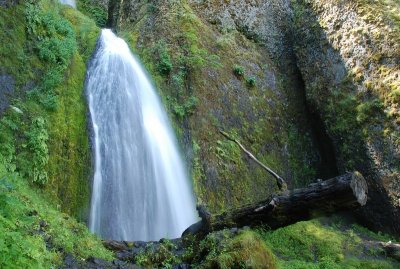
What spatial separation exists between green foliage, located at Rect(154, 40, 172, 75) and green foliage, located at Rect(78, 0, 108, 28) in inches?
311

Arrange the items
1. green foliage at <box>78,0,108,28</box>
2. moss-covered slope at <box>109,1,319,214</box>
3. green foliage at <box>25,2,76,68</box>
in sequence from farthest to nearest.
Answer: green foliage at <box>78,0,108,28</box>, moss-covered slope at <box>109,1,319,214</box>, green foliage at <box>25,2,76,68</box>

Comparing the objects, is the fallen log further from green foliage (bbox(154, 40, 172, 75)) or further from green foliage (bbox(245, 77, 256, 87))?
green foliage (bbox(245, 77, 256, 87))

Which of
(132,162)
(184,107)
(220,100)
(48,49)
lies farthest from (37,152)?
(220,100)

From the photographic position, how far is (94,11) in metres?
20.6

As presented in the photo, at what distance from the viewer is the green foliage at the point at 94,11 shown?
65.6ft

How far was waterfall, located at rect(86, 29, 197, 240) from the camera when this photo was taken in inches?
334

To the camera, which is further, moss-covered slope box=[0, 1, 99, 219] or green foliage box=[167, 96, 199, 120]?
green foliage box=[167, 96, 199, 120]

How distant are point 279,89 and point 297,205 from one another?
8892mm

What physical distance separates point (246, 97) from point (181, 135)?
10.9 ft

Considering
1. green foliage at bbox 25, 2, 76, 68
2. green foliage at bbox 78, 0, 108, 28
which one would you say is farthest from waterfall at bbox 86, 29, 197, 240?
green foliage at bbox 78, 0, 108, 28

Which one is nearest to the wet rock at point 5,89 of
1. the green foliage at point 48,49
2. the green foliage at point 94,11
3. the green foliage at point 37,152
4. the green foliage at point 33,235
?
the green foliage at point 48,49

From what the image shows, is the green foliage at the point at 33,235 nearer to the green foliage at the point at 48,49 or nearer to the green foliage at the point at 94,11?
the green foliage at the point at 48,49

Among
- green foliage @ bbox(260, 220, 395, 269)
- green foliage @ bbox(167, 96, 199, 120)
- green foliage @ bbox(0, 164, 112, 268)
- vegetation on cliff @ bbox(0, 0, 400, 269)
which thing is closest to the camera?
green foliage @ bbox(0, 164, 112, 268)

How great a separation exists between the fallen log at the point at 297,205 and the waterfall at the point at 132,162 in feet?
6.21
